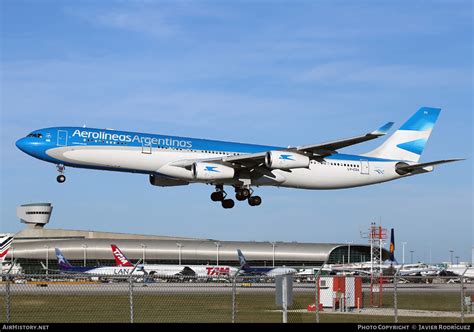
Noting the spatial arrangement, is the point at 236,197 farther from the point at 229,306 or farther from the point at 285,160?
the point at 229,306

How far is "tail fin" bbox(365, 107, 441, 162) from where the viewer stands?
58.7 metres

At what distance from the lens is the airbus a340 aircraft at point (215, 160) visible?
154 feet

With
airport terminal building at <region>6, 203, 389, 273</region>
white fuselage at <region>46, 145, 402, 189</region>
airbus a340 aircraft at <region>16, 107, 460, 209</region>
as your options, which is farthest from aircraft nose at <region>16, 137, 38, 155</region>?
airport terminal building at <region>6, 203, 389, 273</region>

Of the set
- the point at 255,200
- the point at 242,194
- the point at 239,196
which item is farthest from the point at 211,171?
the point at 255,200

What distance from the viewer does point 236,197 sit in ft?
174

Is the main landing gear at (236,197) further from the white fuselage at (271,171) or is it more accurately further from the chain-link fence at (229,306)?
the chain-link fence at (229,306)

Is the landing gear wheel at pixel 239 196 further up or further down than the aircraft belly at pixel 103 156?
further down

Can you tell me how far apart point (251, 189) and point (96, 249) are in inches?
2201

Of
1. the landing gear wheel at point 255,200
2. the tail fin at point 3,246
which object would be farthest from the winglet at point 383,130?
the tail fin at point 3,246

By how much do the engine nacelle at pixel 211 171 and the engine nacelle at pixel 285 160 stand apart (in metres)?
2.53

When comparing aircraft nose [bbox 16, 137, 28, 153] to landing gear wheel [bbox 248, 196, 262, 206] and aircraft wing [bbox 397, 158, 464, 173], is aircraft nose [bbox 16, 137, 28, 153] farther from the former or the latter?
aircraft wing [bbox 397, 158, 464, 173]

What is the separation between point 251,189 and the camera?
52906 mm
